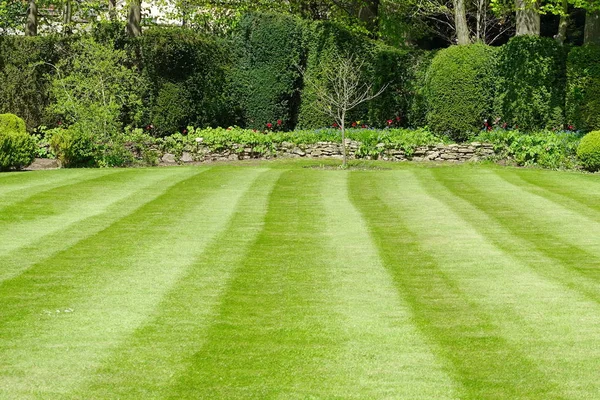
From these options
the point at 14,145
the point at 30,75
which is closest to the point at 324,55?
the point at 30,75

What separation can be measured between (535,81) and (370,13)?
10.8 m

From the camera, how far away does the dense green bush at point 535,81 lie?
2608 centimetres

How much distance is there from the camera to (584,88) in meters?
25.6

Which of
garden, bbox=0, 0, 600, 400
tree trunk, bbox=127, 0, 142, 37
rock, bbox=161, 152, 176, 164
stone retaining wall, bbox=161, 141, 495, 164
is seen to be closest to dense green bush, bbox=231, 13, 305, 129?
garden, bbox=0, 0, 600, 400

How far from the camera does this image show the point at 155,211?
1562cm

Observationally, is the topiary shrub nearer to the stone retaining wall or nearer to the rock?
the stone retaining wall

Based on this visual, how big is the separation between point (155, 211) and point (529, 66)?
14.3 metres

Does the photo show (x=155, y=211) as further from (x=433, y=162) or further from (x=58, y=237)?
(x=433, y=162)

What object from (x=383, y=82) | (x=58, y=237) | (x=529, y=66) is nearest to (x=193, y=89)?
(x=383, y=82)

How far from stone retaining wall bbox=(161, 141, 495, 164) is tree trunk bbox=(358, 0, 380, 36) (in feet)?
29.4

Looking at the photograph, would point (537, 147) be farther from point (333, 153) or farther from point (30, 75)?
point (30, 75)

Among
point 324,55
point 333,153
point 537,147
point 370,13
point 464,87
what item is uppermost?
point 370,13

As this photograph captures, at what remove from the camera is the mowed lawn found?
7215mm

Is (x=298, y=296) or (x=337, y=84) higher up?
(x=337, y=84)
